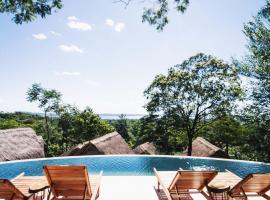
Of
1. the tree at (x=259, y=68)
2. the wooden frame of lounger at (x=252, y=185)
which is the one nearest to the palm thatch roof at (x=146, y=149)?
the tree at (x=259, y=68)

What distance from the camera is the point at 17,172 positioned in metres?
10.9

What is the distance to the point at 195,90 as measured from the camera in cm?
1947

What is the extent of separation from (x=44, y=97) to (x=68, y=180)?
24.0 metres

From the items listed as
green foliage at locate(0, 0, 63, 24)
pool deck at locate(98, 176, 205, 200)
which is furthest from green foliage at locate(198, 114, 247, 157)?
green foliage at locate(0, 0, 63, 24)

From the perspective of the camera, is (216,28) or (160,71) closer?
(216,28)

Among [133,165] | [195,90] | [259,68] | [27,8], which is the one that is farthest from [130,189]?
[259,68]

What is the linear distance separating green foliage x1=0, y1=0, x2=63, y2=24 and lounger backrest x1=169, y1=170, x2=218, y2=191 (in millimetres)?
4935

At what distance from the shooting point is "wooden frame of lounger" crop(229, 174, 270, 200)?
5.35m

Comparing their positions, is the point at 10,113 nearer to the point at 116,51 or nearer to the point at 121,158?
the point at 116,51

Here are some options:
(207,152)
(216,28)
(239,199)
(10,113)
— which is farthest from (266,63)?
(10,113)

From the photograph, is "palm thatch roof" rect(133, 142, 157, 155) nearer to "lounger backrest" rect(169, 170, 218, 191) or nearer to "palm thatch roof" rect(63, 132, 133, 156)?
"palm thatch roof" rect(63, 132, 133, 156)

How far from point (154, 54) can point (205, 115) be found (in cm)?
605

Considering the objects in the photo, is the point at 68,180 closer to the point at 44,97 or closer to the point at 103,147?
the point at 103,147

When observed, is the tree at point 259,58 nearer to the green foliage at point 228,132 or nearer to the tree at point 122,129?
the green foliage at point 228,132
